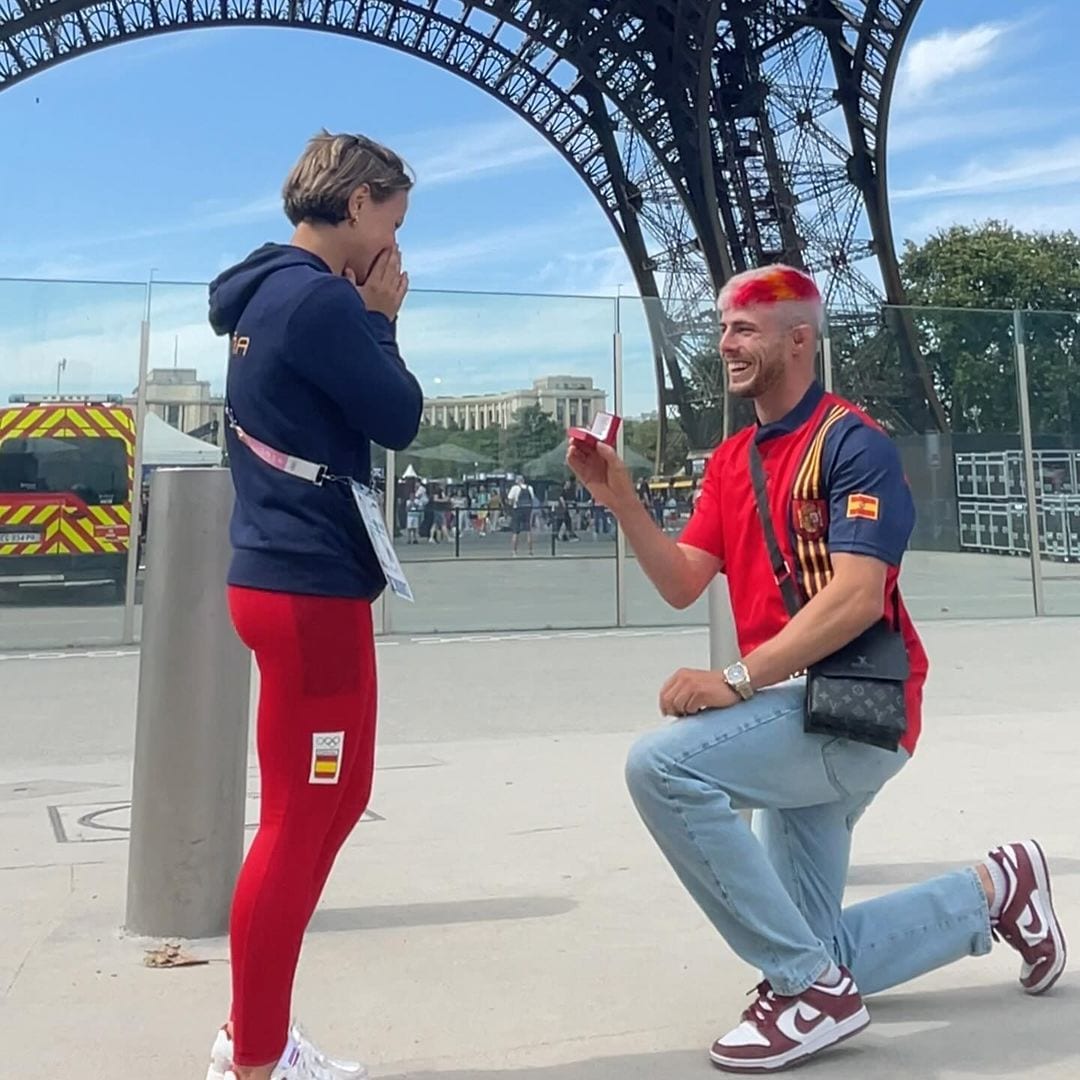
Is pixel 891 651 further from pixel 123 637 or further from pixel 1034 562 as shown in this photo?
pixel 1034 562

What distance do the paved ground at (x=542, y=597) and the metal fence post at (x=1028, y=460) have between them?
0.09m

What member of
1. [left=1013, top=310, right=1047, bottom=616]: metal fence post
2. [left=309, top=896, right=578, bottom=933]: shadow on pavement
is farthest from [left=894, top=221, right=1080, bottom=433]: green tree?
[left=309, top=896, right=578, bottom=933]: shadow on pavement

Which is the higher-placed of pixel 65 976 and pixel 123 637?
pixel 123 637

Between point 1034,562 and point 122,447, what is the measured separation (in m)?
8.05

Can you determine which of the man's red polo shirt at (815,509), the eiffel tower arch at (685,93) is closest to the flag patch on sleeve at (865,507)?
the man's red polo shirt at (815,509)

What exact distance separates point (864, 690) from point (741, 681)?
0.67 feet

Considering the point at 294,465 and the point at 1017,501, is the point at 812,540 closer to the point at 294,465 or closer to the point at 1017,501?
the point at 294,465

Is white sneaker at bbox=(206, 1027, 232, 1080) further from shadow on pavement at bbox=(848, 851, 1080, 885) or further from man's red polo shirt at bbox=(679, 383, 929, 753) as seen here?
shadow on pavement at bbox=(848, 851, 1080, 885)

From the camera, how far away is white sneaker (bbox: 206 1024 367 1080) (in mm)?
1914

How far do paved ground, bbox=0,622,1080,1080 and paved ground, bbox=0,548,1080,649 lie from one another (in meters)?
3.71

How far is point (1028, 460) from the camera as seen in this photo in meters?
11.5

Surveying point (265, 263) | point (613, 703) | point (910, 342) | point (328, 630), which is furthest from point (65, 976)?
point (910, 342)

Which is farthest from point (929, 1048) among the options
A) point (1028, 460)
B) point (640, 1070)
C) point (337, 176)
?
point (1028, 460)

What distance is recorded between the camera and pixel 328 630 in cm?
186
